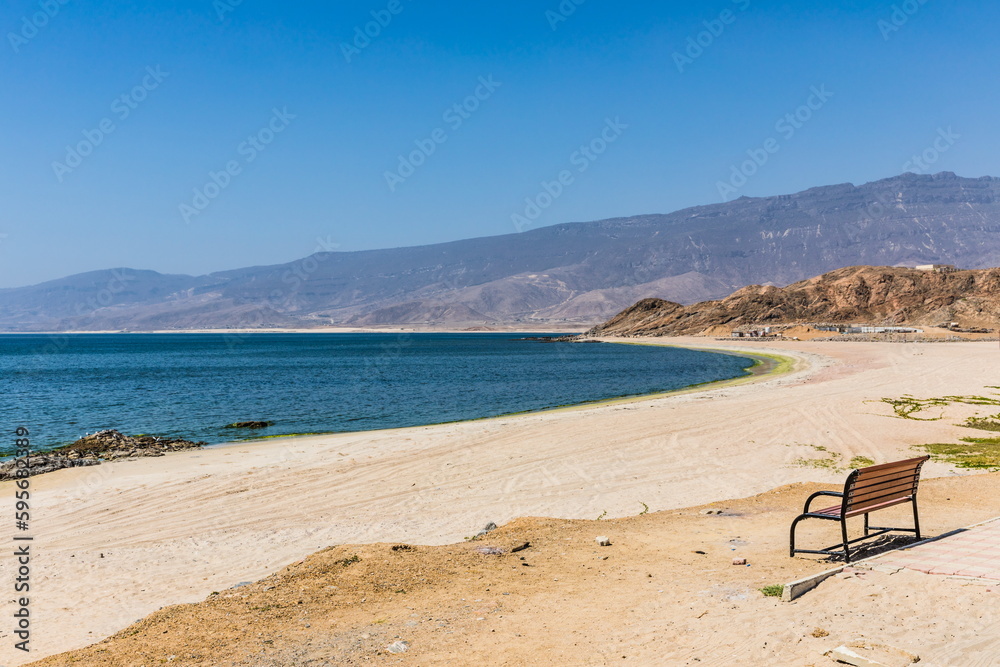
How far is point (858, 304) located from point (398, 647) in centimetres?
14204

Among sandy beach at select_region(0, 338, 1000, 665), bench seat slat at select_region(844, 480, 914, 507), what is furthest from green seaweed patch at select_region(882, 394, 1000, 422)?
bench seat slat at select_region(844, 480, 914, 507)

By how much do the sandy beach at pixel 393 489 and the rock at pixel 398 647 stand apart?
1.91 meters

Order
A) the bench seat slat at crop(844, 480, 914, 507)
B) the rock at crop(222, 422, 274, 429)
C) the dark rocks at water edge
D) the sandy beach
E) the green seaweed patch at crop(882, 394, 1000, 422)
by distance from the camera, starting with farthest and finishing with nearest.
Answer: the rock at crop(222, 422, 274, 429), the green seaweed patch at crop(882, 394, 1000, 422), the dark rocks at water edge, the sandy beach, the bench seat slat at crop(844, 480, 914, 507)

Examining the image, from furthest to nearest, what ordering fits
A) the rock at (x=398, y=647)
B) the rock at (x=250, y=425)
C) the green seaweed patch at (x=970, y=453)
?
the rock at (x=250, y=425) < the green seaweed patch at (x=970, y=453) < the rock at (x=398, y=647)

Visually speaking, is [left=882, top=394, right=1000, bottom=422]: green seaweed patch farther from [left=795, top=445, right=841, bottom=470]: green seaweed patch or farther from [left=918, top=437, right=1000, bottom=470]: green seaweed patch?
[left=795, top=445, right=841, bottom=470]: green seaweed patch

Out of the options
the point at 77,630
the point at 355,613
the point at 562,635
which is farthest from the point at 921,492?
the point at 77,630

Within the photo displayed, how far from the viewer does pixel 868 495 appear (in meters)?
8.42

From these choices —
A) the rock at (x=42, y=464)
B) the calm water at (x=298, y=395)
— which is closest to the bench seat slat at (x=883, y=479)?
the rock at (x=42, y=464)

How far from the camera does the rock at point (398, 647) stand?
6078 mm

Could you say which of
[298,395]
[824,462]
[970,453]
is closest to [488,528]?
[824,462]

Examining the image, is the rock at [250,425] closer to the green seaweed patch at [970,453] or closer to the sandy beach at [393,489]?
the sandy beach at [393,489]

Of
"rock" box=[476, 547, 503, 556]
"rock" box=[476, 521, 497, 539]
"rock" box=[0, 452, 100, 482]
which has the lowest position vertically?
"rock" box=[476, 521, 497, 539]

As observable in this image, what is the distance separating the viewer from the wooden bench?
26.7ft

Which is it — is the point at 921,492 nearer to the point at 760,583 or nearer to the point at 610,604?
the point at 760,583
